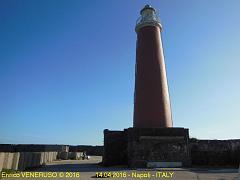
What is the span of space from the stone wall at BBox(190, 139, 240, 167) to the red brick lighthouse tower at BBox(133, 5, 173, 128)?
269cm

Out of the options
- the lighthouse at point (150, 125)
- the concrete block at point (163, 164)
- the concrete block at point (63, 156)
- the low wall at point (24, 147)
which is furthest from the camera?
the low wall at point (24, 147)

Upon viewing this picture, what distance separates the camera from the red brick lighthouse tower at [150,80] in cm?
2170

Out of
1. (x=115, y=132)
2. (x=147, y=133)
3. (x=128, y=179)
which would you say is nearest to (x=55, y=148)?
(x=115, y=132)

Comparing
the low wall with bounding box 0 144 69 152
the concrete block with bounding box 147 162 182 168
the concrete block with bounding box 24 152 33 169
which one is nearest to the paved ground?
the concrete block with bounding box 24 152 33 169

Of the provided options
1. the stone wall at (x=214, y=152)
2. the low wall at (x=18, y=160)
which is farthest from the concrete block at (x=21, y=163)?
the stone wall at (x=214, y=152)

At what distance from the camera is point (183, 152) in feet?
68.8

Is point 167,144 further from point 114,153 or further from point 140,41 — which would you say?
point 140,41

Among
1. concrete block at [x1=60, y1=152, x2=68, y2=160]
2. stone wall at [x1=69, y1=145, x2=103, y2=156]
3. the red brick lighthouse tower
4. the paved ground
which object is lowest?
the paved ground

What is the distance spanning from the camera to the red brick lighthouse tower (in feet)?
71.2

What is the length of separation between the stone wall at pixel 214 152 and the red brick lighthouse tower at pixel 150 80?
2688mm

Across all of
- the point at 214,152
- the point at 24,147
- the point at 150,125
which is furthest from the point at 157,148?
the point at 24,147

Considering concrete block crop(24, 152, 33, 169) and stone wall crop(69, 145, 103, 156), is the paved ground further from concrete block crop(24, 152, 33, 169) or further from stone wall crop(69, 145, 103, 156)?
stone wall crop(69, 145, 103, 156)

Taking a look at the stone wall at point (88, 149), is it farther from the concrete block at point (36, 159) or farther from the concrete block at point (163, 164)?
the concrete block at point (163, 164)

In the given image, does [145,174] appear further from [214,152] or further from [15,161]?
[214,152]
